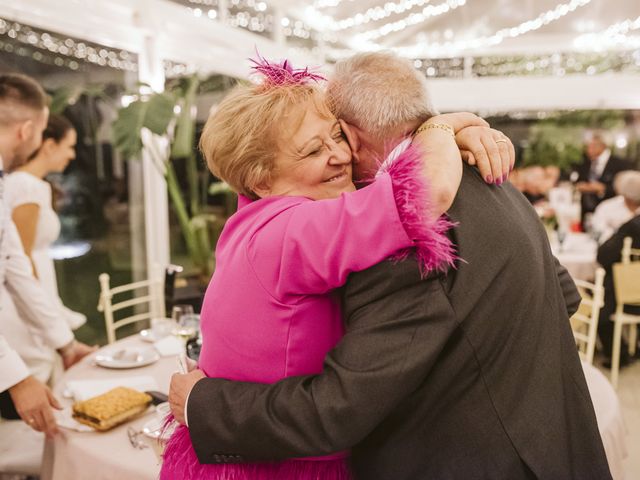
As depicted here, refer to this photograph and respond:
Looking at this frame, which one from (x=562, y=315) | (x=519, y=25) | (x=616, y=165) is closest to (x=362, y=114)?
(x=562, y=315)

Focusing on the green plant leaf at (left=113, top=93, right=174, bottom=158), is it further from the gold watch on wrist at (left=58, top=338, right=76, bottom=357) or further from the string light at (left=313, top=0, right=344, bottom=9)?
the string light at (left=313, top=0, right=344, bottom=9)

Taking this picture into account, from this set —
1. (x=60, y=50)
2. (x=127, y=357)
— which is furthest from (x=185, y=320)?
(x=60, y=50)

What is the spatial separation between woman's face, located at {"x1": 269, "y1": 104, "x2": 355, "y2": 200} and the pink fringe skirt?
55 centimetres

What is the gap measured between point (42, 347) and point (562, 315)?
7.61 feet

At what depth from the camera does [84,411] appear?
1.73m

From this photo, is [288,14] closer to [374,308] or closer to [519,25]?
[519,25]

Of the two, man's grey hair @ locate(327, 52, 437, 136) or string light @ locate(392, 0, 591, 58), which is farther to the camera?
string light @ locate(392, 0, 591, 58)

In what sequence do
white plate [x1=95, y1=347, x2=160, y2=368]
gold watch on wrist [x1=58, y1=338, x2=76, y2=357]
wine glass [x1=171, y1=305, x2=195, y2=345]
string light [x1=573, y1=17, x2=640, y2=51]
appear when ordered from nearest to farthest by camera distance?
wine glass [x1=171, y1=305, x2=195, y2=345]
white plate [x1=95, y1=347, x2=160, y2=368]
gold watch on wrist [x1=58, y1=338, x2=76, y2=357]
string light [x1=573, y1=17, x2=640, y2=51]

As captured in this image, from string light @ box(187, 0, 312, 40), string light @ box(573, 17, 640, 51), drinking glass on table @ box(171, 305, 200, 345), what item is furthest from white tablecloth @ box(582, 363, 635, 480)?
string light @ box(573, 17, 640, 51)

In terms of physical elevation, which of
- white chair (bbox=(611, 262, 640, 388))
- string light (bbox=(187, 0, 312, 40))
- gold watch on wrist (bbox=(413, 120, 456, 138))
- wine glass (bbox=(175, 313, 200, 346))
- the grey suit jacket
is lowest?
white chair (bbox=(611, 262, 640, 388))

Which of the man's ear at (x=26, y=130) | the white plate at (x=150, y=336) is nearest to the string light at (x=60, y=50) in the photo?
the man's ear at (x=26, y=130)

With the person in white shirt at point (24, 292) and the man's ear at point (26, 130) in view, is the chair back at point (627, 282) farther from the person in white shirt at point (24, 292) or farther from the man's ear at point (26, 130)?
the man's ear at point (26, 130)

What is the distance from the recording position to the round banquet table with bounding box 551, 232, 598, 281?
499 centimetres

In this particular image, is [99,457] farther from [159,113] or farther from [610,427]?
[159,113]
